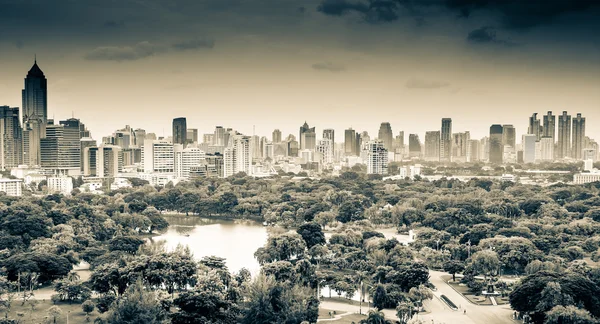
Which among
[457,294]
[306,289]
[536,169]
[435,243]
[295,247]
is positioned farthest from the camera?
[536,169]

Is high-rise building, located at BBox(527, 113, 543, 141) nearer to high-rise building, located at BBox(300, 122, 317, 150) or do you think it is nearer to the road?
high-rise building, located at BBox(300, 122, 317, 150)

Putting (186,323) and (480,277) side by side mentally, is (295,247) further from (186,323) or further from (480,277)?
(186,323)

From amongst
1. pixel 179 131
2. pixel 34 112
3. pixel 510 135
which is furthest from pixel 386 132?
pixel 34 112

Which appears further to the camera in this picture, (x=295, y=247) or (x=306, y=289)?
(x=295, y=247)

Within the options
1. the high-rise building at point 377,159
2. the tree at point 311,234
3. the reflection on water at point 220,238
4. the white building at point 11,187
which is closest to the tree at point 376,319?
the reflection on water at point 220,238

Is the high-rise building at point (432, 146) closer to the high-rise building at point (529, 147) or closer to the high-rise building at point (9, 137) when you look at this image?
the high-rise building at point (529, 147)

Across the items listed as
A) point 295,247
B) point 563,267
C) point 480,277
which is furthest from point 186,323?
point 563,267

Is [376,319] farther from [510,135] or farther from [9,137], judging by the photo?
[510,135]
